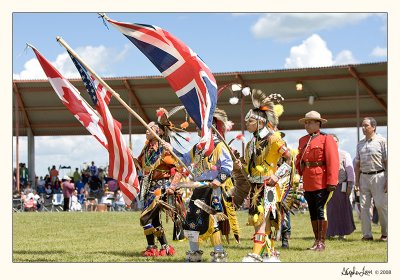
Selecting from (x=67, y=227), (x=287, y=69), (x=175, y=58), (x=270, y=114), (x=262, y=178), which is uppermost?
(x=287, y=69)

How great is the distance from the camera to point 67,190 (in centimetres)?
2745

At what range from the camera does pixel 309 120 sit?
11.0 metres

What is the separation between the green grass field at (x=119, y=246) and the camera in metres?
9.71

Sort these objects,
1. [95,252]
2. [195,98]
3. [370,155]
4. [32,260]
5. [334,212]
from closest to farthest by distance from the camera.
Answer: [195,98], [32,260], [95,252], [370,155], [334,212]

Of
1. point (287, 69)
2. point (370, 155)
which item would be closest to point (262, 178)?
point (370, 155)

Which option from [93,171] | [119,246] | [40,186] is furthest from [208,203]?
[93,171]

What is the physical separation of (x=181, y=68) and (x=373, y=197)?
5.10 m

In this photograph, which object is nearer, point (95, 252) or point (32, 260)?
point (32, 260)

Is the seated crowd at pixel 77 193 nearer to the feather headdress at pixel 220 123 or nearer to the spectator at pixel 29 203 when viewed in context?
the spectator at pixel 29 203

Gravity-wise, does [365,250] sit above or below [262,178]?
below

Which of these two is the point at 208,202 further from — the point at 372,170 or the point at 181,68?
the point at 372,170

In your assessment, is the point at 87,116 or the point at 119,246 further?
the point at 119,246
